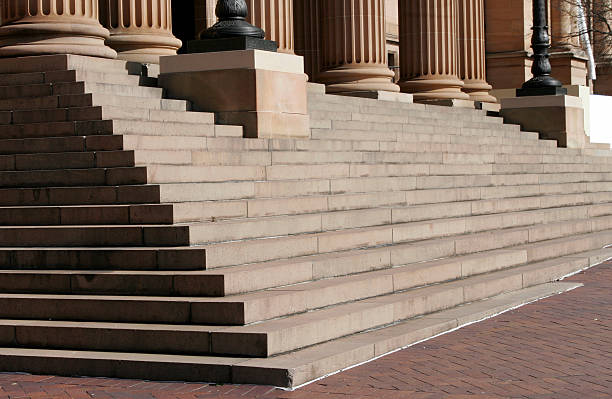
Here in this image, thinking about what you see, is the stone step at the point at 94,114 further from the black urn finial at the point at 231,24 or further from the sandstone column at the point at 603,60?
the sandstone column at the point at 603,60

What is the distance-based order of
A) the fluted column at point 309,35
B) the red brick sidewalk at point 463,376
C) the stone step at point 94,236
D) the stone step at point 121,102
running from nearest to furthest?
the red brick sidewalk at point 463,376
the stone step at point 94,236
the stone step at point 121,102
the fluted column at point 309,35

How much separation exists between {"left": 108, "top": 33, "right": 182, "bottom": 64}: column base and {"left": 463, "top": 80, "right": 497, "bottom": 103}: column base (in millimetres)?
13629

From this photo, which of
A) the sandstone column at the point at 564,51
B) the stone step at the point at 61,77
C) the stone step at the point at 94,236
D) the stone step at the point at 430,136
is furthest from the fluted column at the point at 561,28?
the stone step at the point at 94,236

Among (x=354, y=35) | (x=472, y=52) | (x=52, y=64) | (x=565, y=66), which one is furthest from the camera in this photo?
(x=565, y=66)

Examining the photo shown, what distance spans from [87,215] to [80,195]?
Result: 1.24ft

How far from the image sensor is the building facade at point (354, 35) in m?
14.1

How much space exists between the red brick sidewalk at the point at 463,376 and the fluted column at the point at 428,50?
15524mm

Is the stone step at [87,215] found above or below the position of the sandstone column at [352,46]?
below

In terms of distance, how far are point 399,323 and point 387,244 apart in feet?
6.60

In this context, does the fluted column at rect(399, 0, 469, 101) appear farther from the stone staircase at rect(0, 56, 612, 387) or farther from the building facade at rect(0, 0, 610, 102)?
the stone staircase at rect(0, 56, 612, 387)

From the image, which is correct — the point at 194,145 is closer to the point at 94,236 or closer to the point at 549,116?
the point at 94,236

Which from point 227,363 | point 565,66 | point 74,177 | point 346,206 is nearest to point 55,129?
point 74,177

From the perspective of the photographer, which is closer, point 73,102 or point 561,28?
point 73,102

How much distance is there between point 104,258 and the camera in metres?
9.67
